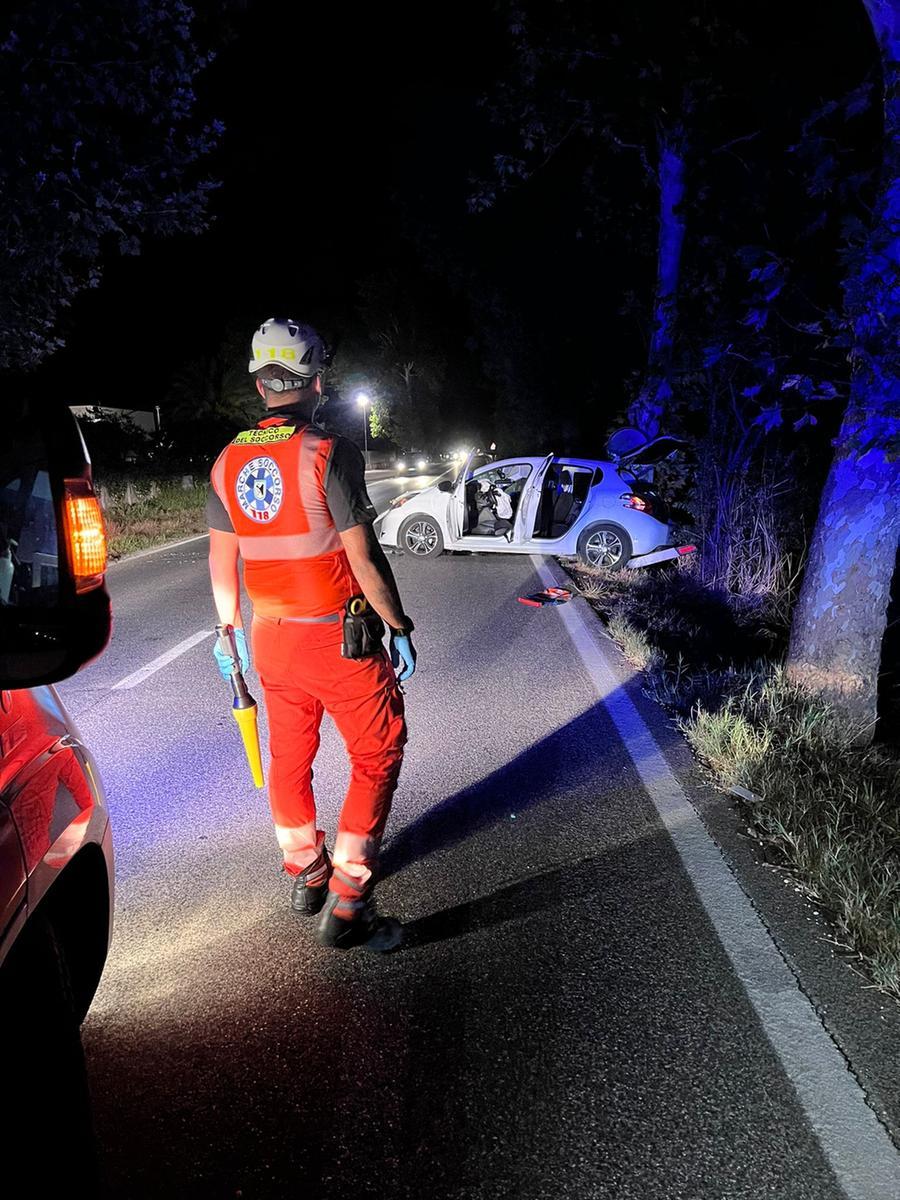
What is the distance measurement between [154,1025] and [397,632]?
57.5 inches

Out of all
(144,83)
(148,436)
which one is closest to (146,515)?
(148,436)

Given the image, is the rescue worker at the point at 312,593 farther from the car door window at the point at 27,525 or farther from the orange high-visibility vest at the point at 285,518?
the car door window at the point at 27,525

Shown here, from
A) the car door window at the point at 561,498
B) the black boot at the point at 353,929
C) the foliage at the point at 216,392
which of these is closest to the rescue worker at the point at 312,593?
the black boot at the point at 353,929

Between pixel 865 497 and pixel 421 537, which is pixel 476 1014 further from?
pixel 421 537

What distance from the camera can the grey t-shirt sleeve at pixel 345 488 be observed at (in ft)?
8.35

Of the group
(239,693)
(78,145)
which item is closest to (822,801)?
(239,693)

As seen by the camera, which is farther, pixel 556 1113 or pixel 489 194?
Answer: pixel 489 194

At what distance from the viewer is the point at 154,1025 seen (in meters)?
2.34

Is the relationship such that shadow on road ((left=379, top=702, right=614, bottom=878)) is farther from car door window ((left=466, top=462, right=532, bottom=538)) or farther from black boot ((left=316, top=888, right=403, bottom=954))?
car door window ((left=466, top=462, right=532, bottom=538))

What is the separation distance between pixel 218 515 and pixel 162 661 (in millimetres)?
4122

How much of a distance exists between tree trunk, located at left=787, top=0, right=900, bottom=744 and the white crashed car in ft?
16.3

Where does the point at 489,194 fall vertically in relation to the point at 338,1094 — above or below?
above

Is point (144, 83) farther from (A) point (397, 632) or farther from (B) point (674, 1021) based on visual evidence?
(B) point (674, 1021)

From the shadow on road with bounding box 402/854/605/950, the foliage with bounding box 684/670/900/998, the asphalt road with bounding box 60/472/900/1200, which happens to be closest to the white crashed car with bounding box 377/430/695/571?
the foliage with bounding box 684/670/900/998
